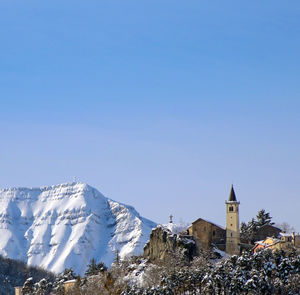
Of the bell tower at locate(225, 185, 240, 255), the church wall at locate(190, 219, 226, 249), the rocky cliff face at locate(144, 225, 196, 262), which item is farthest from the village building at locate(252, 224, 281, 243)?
the rocky cliff face at locate(144, 225, 196, 262)

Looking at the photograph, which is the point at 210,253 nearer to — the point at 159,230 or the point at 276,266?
the point at 159,230

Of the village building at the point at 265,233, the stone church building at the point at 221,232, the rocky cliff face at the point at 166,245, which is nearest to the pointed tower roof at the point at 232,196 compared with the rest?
the stone church building at the point at 221,232

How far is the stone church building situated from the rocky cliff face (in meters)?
1.84

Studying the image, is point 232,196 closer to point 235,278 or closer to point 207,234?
point 207,234

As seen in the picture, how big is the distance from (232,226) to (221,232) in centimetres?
252

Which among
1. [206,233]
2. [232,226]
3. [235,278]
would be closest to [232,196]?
[232,226]

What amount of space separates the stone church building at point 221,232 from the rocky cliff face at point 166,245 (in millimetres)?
1843

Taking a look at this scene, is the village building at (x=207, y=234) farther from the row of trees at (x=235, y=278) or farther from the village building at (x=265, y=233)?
the row of trees at (x=235, y=278)

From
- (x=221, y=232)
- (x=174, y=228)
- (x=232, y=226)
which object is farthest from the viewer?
(x=174, y=228)

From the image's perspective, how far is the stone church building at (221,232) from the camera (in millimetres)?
130000

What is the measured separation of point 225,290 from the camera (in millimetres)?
95125

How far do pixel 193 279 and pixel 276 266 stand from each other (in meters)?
13.1

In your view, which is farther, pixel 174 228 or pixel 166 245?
pixel 174 228

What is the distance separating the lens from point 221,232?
5197 inches
